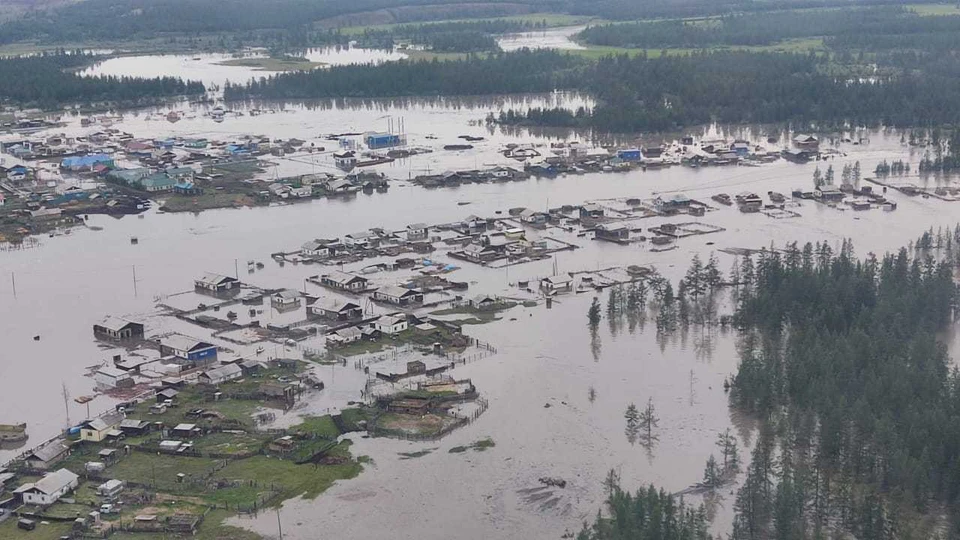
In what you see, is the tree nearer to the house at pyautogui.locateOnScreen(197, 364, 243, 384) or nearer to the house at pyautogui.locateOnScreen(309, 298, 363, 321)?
the house at pyautogui.locateOnScreen(309, 298, 363, 321)

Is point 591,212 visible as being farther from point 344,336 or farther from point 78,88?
point 78,88

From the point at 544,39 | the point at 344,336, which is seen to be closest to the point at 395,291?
the point at 344,336

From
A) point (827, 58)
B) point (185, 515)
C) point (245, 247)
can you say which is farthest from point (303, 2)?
point (185, 515)

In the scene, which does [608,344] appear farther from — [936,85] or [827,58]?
[827,58]

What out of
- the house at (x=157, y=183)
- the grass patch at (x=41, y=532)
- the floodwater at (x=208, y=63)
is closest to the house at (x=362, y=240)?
the house at (x=157, y=183)

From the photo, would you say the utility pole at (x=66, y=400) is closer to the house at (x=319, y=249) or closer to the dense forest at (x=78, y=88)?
the house at (x=319, y=249)
